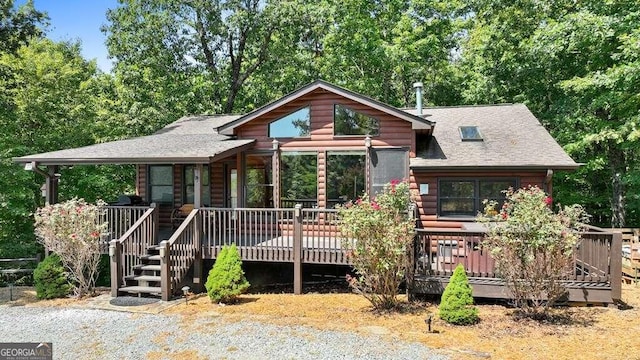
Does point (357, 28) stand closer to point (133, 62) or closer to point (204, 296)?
point (133, 62)

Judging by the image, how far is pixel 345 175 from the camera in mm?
10945

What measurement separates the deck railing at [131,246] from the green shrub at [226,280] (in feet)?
7.18

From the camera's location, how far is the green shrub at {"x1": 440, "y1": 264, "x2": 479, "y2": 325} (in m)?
6.69

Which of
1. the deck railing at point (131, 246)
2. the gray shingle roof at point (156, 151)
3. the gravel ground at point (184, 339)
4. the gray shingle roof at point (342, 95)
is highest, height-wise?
the gray shingle roof at point (342, 95)

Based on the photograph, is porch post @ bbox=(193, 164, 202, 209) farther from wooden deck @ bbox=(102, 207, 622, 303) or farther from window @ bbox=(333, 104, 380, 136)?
window @ bbox=(333, 104, 380, 136)

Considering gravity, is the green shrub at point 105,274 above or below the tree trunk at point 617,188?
below

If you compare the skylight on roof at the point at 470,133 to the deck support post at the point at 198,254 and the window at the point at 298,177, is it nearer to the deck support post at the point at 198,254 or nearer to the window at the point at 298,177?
the window at the point at 298,177

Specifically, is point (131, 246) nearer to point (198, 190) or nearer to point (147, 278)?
point (147, 278)

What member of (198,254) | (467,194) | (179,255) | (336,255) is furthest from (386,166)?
(179,255)

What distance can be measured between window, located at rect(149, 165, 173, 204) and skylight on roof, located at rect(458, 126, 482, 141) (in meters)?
8.66

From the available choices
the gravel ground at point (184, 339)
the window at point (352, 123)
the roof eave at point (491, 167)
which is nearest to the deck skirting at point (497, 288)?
the gravel ground at point (184, 339)

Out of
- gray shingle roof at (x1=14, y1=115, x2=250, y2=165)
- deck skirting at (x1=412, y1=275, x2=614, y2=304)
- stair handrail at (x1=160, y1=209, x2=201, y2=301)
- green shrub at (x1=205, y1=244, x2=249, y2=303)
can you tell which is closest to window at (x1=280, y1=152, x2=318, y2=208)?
gray shingle roof at (x1=14, y1=115, x2=250, y2=165)

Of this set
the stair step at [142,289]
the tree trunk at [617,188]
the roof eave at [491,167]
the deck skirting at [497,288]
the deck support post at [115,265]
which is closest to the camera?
the deck skirting at [497,288]

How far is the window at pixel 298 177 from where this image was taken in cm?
1108
